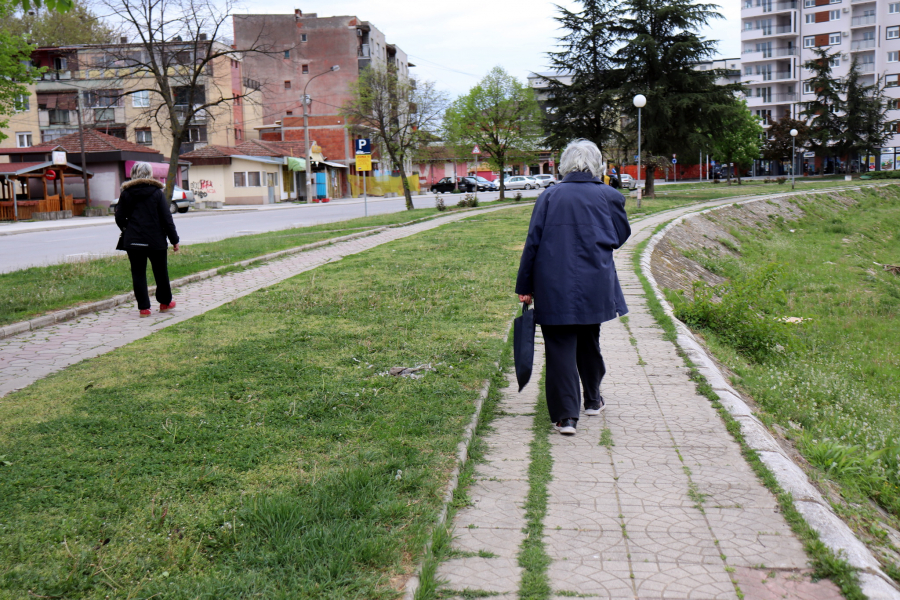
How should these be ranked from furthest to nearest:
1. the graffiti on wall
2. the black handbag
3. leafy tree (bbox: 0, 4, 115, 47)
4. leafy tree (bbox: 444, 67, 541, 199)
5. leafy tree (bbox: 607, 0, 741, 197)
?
leafy tree (bbox: 0, 4, 115, 47) < the graffiti on wall < leafy tree (bbox: 444, 67, 541, 199) < leafy tree (bbox: 607, 0, 741, 197) < the black handbag

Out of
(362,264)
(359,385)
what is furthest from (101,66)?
(359,385)

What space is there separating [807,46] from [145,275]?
8904 cm

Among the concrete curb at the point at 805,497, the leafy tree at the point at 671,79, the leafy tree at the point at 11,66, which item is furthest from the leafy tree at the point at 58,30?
the concrete curb at the point at 805,497

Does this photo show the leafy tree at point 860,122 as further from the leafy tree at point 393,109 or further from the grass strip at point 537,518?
the grass strip at point 537,518

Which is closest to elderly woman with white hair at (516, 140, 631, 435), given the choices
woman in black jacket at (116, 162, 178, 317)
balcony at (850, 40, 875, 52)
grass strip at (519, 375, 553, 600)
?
grass strip at (519, 375, 553, 600)

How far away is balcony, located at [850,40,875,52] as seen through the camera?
79625 mm

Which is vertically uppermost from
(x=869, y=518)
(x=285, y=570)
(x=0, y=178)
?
(x=0, y=178)

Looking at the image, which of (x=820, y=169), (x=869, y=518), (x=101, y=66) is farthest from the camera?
(x=820, y=169)

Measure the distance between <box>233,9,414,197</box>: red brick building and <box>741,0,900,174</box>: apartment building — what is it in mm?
39361

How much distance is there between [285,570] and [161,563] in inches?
19.4

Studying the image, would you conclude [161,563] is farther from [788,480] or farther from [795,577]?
[788,480]

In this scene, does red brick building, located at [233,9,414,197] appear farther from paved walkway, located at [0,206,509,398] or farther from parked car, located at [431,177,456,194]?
paved walkway, located at [0,206,509,398]

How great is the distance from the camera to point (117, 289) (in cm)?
1086

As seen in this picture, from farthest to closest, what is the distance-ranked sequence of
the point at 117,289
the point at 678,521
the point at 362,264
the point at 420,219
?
the point at 420,219 → the point at 362,264 → the point at 117,289 → the point at 678,521
